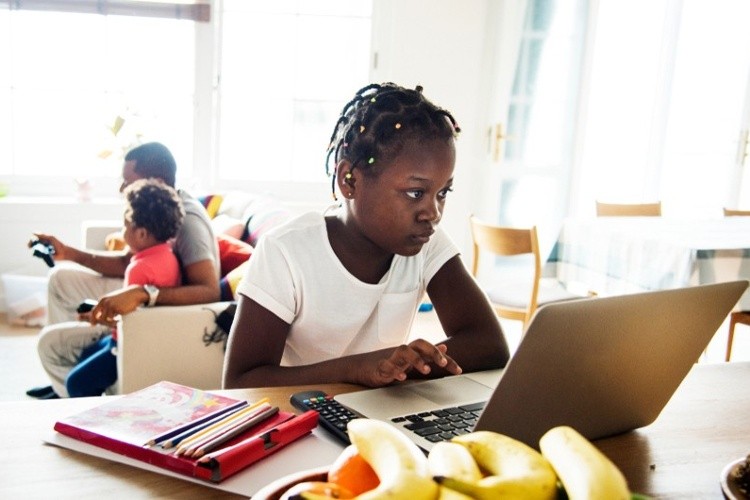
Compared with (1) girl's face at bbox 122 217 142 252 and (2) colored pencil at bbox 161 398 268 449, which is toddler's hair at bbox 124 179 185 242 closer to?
(1) girl's face at bbox 122 217 142 252

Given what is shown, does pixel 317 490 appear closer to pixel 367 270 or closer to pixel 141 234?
pixel 367 270

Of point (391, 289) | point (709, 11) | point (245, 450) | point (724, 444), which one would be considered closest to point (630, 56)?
point (709, 11)

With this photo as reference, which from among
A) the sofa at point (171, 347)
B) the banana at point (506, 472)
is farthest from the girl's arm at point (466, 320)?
the sofa at point (171, 347)

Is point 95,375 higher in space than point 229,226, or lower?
lower

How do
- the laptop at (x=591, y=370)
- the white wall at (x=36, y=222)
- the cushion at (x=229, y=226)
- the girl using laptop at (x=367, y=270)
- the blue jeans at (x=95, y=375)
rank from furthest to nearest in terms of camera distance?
the white wall at (x=36, y=222)
the cushion at (x=229, y=226)
the blue jeans at (x=95, y=375)
the girl using laptop at (x=367, y=270)
the laptop at (x=591, y=370)

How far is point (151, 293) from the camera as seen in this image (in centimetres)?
203

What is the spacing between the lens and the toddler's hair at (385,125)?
1.25 meters

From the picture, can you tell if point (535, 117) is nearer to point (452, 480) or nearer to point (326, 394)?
point (326, 394)

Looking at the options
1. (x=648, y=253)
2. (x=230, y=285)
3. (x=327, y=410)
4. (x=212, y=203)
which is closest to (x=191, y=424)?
(x=327, y=410)

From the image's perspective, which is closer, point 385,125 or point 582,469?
point 582,469

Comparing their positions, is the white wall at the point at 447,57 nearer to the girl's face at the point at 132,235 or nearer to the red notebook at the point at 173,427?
the girl's face at the point at 132,235

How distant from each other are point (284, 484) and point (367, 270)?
2.81 feet

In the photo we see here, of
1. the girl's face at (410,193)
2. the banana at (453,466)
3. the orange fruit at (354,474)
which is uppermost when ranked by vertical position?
the girl's face at (410,193)

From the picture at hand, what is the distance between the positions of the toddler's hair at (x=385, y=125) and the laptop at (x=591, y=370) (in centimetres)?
47
